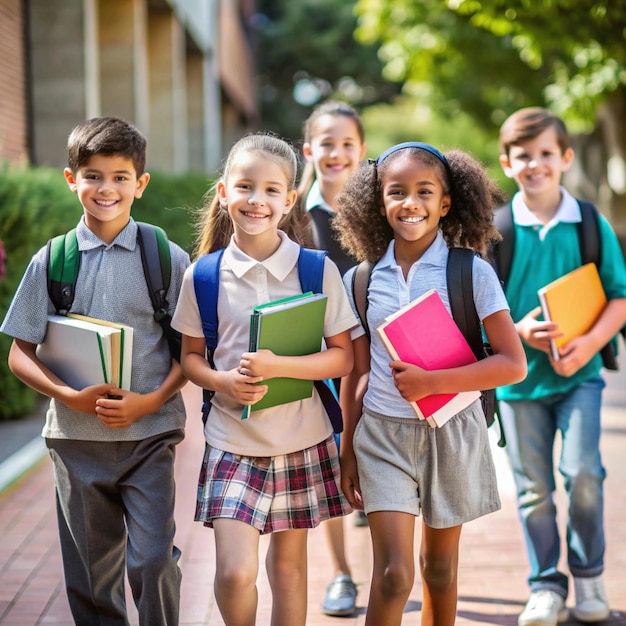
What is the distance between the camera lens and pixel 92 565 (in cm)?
326

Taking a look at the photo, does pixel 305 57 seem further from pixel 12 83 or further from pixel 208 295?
pixel 208 295

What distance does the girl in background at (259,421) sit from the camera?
117 inches

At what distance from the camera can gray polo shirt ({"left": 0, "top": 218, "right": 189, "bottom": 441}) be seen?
316cm

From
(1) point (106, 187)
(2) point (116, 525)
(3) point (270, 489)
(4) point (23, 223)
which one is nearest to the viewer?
(3) point (270, 489)

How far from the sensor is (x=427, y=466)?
10.3ft

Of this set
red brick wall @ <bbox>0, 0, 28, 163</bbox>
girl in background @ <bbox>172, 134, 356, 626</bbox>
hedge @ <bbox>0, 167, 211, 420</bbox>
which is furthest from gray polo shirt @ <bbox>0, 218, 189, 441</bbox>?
red brick wall @ <bbox>0, 0, 28, 163</bbox>

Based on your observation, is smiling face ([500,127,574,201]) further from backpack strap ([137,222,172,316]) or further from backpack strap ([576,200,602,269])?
backpack strap ([137,222,172,316])

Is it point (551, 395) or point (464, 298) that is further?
point (551, 395)

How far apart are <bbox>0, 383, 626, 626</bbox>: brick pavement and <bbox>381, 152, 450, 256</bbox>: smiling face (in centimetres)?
167

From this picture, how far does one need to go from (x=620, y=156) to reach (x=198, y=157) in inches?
364

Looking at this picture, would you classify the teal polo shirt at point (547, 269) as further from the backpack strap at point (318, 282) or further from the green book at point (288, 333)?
the green book at point (288, 333)

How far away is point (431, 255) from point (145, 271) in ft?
3.04

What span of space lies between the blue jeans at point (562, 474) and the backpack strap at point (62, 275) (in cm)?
A: 185

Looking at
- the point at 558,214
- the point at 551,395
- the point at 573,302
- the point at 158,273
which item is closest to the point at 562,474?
the point at 551,395
